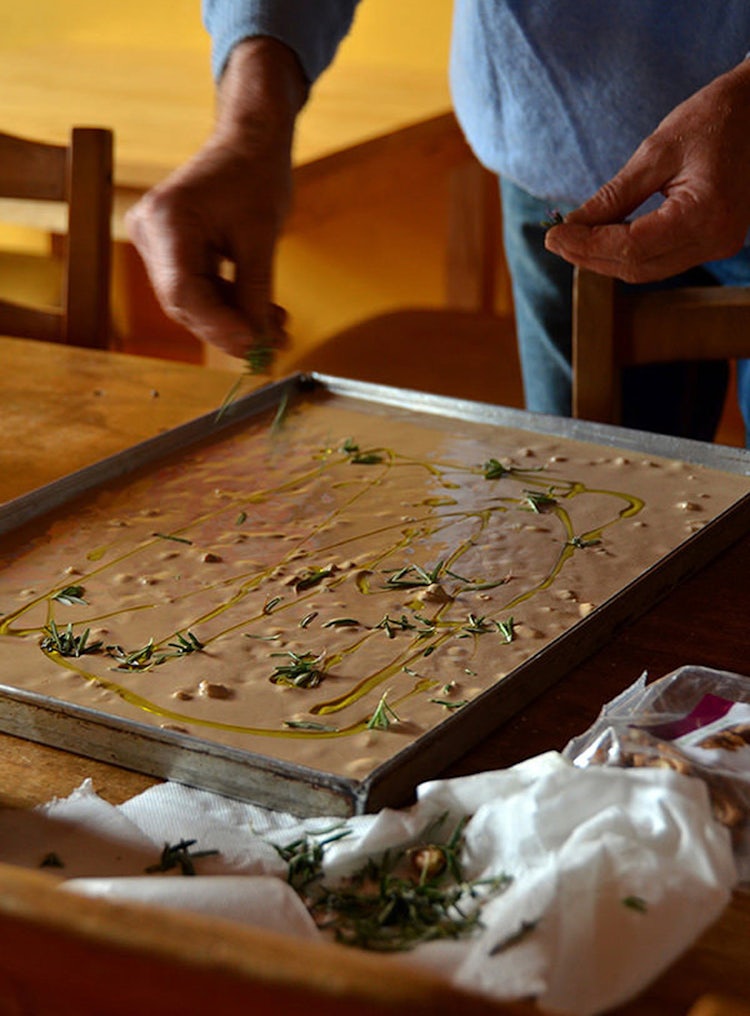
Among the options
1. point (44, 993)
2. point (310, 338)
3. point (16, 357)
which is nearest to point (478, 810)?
point (44, 993)

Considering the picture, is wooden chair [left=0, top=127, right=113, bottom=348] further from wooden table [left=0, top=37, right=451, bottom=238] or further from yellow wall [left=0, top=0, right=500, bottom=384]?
yellow wall [left=0, top=0, right=500, bottom=384]

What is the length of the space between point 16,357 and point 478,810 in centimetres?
113

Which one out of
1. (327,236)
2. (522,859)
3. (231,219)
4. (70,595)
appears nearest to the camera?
(522,859)

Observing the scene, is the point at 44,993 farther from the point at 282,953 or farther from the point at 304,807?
the point at 304,807

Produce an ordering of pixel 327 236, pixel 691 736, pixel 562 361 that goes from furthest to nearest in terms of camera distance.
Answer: pixel 327 236 → pixel 562 361 → pixel 691 736

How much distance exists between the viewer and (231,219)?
131 cm

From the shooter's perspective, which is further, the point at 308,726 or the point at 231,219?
the point at 231,219

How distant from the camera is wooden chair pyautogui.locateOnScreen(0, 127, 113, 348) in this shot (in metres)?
1.88

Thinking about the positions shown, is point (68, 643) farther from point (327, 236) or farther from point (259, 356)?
point (327, 236)

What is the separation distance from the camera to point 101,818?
776mm

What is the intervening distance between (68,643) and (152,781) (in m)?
0.16

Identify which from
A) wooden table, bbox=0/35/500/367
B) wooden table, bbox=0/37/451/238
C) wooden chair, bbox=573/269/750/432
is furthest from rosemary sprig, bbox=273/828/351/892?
wooden table, bbox=0/37/451/238

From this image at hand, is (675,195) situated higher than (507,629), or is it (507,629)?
(675,195)

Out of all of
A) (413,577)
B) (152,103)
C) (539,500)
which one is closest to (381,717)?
(413,577)
